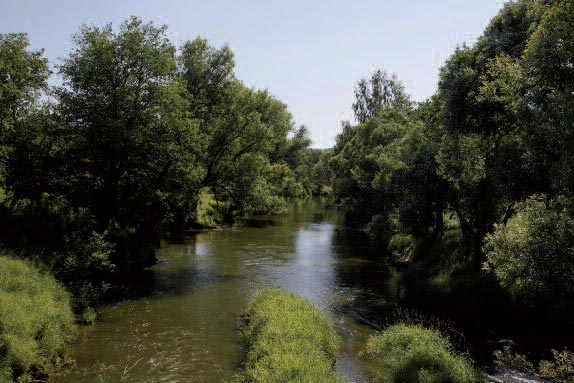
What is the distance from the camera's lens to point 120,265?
30375 millimetres

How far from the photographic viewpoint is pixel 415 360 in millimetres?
15398

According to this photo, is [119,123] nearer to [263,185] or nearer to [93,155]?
[93,155]

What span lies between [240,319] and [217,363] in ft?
16.8

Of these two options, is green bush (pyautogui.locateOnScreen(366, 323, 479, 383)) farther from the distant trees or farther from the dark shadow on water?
the dark shadow on water

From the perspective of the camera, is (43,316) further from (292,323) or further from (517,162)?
(517,162)

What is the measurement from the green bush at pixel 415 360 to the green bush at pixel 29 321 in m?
12.8

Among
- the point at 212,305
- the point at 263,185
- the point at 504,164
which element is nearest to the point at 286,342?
the point at 212,305

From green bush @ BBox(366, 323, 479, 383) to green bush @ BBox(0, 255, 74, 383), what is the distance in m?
12.8

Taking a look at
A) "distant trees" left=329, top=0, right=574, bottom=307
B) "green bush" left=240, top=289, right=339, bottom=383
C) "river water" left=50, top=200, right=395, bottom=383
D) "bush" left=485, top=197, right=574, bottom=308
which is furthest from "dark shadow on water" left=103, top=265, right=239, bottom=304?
"bush" left=485, top=197, right=574, bottom=308

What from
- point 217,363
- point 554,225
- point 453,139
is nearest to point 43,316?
point 217,363

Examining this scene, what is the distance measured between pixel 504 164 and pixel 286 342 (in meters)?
12.1

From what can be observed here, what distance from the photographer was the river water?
1652 cm

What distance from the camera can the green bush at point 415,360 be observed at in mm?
14602

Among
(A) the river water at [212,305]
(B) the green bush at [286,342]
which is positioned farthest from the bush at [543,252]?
(B) the green bush at [286,342]
